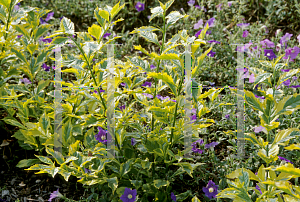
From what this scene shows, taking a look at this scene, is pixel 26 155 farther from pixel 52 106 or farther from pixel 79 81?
pixel 79 81

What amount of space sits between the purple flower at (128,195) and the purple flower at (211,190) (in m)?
0.48

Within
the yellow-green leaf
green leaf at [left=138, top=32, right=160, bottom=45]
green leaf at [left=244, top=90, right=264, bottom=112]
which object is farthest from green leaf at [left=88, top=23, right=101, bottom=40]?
green leaf at [left=244, top=90, right=264, bottom=112]

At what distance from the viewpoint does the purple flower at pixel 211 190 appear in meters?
2.01

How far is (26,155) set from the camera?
245 centimetres

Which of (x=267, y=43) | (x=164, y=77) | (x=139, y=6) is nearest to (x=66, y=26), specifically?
(x=164, y=77)

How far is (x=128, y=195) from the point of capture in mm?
1864

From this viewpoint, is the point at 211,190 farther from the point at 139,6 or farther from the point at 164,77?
the point at 139,6

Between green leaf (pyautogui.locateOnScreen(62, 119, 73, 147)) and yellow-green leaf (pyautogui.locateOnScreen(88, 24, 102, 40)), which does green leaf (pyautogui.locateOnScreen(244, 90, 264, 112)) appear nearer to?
yellow-green leaf (pyautogui.locateOnScreen(88, 24, 102, 40))

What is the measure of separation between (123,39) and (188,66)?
90.0 inches

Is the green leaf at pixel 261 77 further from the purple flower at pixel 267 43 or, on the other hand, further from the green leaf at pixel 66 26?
the purple flower at pixel 267 43

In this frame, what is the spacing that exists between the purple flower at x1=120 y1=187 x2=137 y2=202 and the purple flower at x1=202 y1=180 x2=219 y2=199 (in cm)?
48

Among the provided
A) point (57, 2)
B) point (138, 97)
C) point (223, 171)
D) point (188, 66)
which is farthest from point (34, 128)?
point (57, 2)

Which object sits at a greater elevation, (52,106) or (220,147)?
(52,106)

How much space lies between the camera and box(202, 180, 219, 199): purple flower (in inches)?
79.0
